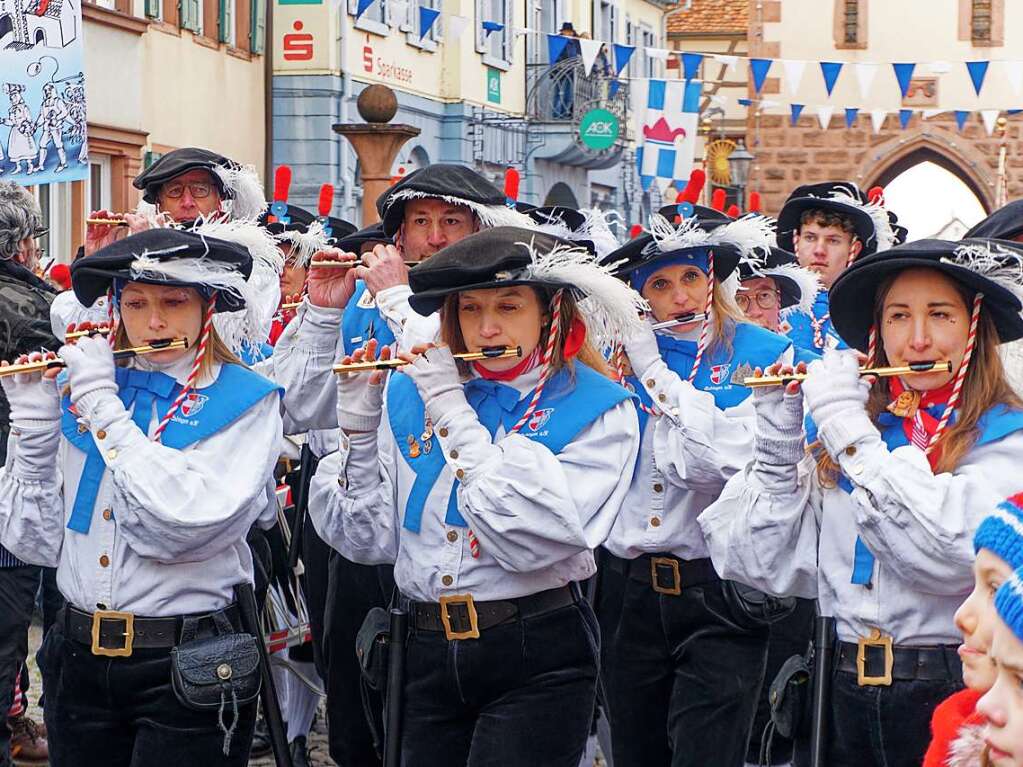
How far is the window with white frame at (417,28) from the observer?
2494 centimetres

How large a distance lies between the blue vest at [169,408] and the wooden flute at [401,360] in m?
0.26

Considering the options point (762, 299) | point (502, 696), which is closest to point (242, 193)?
point (762, 299)

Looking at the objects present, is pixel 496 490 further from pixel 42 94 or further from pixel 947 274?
pixel 42 94

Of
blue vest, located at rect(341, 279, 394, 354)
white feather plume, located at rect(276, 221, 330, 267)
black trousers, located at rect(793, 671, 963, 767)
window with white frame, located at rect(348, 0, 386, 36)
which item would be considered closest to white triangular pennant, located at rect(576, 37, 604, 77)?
window with white frame, located at rect(348, 0, 386, 36)

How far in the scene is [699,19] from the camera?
146ft

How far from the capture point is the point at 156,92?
18.7m

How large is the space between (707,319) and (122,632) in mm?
2289

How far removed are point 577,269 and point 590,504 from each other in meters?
0.61

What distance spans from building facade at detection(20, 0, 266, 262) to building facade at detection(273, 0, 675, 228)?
1.98 ft

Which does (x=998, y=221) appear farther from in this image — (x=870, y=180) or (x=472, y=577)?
(x=870, y=180)

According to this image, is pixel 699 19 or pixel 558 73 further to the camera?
pixel 699 19

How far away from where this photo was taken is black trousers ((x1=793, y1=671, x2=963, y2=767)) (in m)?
4.19

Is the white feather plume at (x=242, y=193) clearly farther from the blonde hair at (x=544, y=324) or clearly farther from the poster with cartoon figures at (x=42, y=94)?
the blonde hair at (x=544, y=324)

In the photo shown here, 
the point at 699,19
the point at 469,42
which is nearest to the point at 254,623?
the point at 469,42
